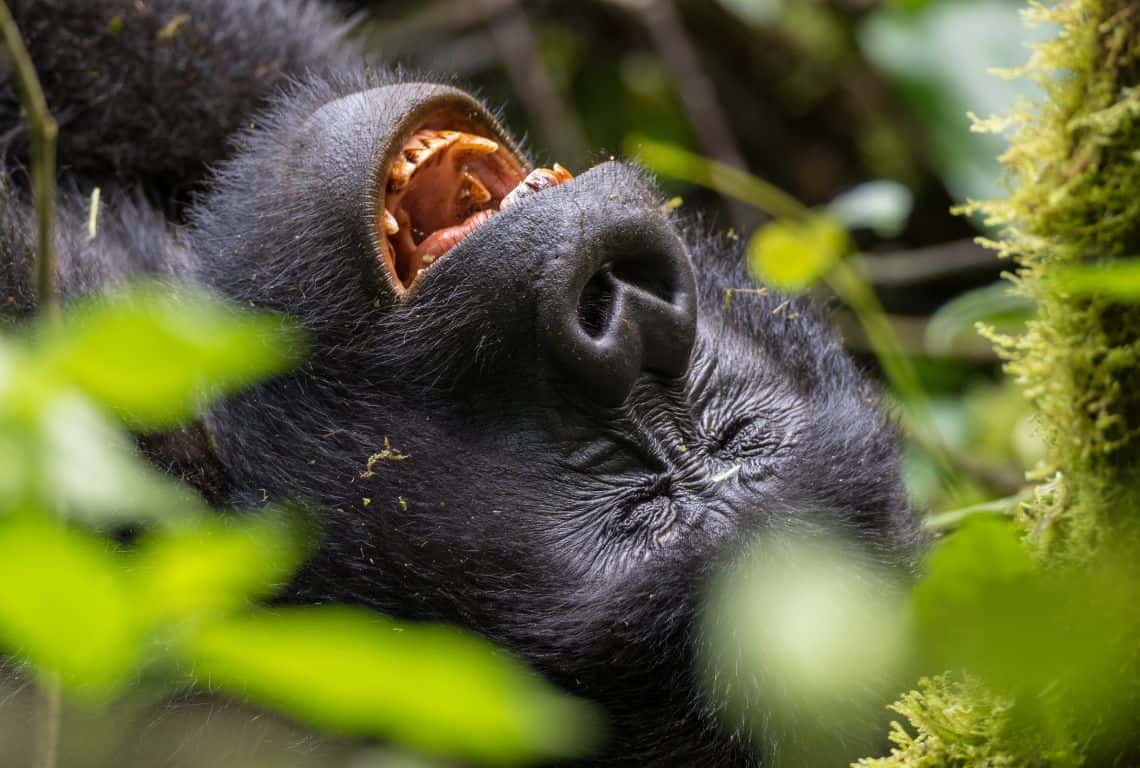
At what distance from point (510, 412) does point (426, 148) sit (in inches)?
15.7

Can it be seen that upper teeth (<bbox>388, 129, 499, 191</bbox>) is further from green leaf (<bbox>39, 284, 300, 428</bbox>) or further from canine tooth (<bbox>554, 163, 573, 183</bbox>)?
green leaf (<bbox>39, 284, 300, 428</bbox>)

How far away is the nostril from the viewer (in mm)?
1621

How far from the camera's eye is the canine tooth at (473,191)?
176 centimetres

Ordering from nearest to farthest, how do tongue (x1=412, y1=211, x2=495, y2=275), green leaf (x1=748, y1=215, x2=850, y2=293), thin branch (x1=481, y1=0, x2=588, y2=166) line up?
tongue (x1=412, y1=211, x2=495, y2=275) → green leaf (x1=748, y1=215, x2=850, y2=293) → thin branch (x1=481, y1=0, x2=588, y2=166)

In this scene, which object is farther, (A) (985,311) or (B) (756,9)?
(B) (756,9)

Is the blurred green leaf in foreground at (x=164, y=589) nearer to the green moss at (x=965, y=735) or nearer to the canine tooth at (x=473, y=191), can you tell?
the green moss at (x=965, y=735)

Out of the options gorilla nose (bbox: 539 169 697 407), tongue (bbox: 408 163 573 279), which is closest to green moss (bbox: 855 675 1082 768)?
gorilla nose (bbox: 539 169 697 407)

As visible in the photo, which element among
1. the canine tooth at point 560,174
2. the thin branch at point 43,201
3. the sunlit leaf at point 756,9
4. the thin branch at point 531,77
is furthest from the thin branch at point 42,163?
the sunlit leaf at point 756,9

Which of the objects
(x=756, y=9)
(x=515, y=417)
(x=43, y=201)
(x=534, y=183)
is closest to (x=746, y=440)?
(x=515, y=417)

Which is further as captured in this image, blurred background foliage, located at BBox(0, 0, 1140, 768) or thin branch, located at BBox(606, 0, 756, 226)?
thin branch, located at BBox(606, 0, 756, 226)

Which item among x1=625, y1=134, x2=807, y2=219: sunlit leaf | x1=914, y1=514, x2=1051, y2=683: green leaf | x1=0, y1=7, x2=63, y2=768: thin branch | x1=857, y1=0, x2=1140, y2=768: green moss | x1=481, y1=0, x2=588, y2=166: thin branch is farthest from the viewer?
x1=481, y1=0, x2=588, y2=166: thin branch

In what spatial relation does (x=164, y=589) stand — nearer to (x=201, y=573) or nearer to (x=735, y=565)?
(x=201, y=573)

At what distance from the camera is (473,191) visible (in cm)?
177

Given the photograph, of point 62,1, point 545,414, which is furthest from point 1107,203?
point 62,1
